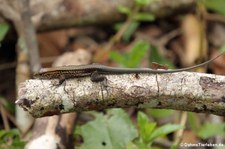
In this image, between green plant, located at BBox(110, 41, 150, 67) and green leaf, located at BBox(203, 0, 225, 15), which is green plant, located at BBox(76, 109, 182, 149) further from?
green leaf, located at BBox(203, 0, 225, 15)

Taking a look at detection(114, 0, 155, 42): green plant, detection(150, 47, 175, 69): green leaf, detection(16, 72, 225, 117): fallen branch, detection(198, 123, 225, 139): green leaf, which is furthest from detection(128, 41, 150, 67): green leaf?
detection(16, 72, 225, 117): fallen branch

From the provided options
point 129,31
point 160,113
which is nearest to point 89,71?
point 160,113

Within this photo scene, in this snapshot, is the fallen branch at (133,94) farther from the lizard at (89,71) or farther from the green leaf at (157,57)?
the green leaf at (157,57)

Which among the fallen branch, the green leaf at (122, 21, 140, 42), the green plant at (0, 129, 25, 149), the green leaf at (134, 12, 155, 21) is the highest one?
the green leaf at (134, 12, 155, 21)

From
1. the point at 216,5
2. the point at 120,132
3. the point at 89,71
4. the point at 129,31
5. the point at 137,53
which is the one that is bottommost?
the point at 120,132

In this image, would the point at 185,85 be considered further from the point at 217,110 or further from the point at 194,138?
the point at 194,138

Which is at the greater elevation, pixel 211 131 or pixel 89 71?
pixel 89 71

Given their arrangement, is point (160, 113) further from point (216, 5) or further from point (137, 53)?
point (216, 5)
